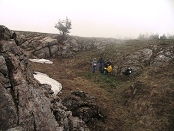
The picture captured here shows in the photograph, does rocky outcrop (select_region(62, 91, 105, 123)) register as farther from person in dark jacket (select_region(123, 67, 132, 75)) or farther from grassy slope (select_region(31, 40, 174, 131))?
person in dark jacket (select_region(123, 67, 132, 75))

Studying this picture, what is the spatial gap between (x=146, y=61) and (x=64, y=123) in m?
22.3

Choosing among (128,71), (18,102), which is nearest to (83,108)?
(18,102)

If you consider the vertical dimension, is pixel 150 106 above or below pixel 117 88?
above

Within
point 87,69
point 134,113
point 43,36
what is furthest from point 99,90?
point 43,36

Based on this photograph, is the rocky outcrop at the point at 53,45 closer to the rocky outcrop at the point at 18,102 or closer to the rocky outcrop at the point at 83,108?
the rocky outcrop at the point at 83,108

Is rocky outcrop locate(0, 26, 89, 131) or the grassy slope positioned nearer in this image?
rocky outcrop locate(0, 26, 89, 131)

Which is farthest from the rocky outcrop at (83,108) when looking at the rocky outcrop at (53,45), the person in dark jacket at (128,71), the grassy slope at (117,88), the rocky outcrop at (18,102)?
the rocky outcrop at (53,45)

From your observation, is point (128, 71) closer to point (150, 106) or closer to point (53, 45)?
point (150, 106)

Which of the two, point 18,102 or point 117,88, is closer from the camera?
point 18,102

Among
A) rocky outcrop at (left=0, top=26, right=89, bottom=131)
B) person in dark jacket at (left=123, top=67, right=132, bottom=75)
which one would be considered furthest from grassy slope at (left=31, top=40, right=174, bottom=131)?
rocky outcrop at (left=0, top=26, right=89, bottom=131)

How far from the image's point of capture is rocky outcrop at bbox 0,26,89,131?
8.47 metres

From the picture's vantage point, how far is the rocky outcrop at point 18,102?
27.8ft

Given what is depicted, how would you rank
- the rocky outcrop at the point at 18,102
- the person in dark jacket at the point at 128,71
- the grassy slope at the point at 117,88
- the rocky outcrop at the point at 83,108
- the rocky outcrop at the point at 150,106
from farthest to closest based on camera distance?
1. the person in dark jacket at the point at 128,71
2. the grassy slope at the point at 117,88
3. the rocky outcrop at the point at 83,108
4. the rocky outcrop at the point at 150,106
5. the rocky outcrop at the point at 18,102

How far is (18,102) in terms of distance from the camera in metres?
9.05
